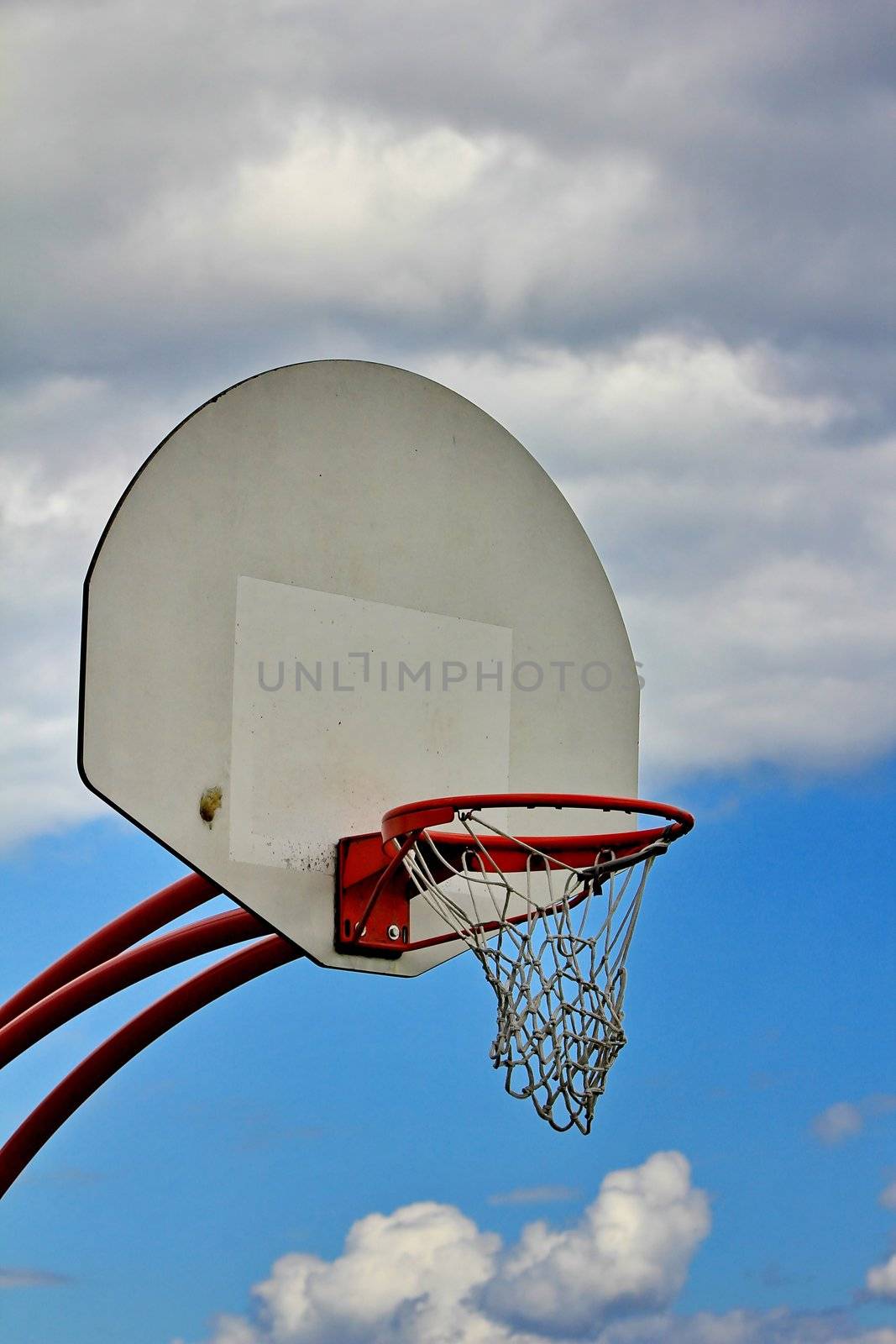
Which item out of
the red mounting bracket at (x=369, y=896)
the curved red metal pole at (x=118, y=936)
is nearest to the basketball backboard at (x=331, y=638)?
the red mounting bracket at (x=369, y=896)

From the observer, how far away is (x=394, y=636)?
5.92m

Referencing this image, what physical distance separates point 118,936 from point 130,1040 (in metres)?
0.36

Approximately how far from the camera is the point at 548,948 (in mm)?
5383

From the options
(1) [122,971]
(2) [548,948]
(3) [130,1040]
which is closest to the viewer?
(2) [548,948]

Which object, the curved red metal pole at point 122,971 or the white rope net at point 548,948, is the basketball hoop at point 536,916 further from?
the curved red metal pole at point 122,971

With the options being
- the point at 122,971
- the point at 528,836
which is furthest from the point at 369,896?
the point at 122,971

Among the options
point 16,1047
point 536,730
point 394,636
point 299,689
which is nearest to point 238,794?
point 299,689

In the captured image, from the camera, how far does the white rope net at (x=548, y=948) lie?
528 centimetres

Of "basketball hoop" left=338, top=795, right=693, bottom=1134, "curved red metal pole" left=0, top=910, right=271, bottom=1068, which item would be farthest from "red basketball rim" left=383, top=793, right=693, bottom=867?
"curved red metal pole" left=0, top=910, right=271, bottom=1068

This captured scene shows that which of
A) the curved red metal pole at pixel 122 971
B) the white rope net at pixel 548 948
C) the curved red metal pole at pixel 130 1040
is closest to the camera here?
the white rope net at pixel 548 948

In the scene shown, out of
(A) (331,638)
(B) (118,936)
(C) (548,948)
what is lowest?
(C) (548,948)

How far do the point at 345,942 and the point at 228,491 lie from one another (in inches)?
53.8

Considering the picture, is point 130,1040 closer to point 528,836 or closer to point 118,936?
point 118,936

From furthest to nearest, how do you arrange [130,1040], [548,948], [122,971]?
[130,1040] < [122,971] < [548,948]
